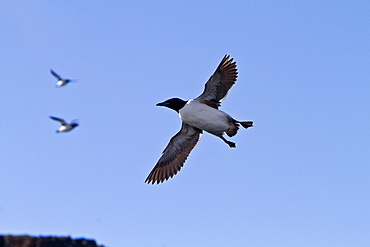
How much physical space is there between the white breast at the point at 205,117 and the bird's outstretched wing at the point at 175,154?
4.82 feet

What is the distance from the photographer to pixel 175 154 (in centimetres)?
1994

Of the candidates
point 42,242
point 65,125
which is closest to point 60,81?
point 65,125

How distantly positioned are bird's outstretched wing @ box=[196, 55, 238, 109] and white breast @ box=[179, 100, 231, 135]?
0.97 feet

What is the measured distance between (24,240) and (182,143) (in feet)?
29.1

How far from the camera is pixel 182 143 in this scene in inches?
780

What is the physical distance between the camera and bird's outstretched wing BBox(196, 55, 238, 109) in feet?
59.3

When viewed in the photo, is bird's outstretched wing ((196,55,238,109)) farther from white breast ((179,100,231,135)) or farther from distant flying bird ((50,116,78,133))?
distant flying bird ((50,116,78,133))

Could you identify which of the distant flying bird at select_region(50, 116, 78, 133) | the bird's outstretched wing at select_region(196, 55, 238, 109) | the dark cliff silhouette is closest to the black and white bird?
the bird's outstretched wing at select_region(196, 55, 238, 109)

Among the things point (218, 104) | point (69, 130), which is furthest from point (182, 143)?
point (69, 130)

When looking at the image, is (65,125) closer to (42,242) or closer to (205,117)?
(205,117)

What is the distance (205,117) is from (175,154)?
2.52 m

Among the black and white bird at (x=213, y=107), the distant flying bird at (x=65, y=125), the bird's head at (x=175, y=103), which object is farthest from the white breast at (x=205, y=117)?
the distant flying bird at (x=65, y=125)

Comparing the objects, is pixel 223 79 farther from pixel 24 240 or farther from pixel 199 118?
pixel 24 240

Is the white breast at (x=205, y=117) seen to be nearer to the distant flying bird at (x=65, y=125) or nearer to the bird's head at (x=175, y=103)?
the bird's head at (x=175, y=103)
